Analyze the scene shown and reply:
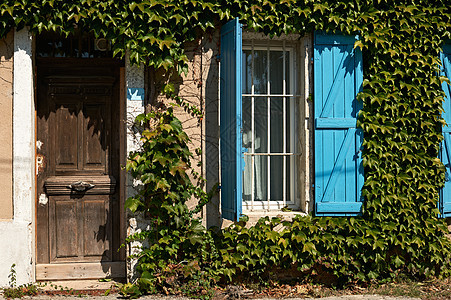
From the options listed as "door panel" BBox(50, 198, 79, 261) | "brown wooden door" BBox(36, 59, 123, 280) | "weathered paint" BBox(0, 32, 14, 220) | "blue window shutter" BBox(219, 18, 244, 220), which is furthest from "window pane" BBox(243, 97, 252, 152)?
"weathered paint" BBox(0, 32, 14, 220)

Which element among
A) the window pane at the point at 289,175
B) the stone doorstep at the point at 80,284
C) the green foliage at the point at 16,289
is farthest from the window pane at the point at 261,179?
the green foliage at the point at 16,289

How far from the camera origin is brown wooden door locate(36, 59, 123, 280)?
5316 millimetres

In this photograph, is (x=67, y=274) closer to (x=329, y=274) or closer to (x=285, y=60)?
(x=329, y=274)

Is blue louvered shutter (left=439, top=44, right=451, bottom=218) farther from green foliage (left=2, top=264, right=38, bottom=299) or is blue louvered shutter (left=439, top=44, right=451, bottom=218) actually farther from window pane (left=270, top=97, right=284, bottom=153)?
green foliage (left=2, top=264, right=38, bottom=299)

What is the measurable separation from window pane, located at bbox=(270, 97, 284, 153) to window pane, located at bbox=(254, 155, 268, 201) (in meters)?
0.19

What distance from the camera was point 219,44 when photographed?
5.21 metres

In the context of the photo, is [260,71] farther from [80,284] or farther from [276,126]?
[80,284]

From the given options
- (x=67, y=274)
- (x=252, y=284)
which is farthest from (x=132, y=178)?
(x=252, y=284)

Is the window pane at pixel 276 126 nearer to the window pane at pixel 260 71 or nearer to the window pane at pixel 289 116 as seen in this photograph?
the window pane at pixel 289 116

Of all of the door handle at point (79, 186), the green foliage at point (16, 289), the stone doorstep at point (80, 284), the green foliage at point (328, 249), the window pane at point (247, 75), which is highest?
the window pane at point (247, 75)

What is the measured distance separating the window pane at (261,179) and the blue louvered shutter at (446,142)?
205 centimetres

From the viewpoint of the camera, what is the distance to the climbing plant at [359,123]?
4898 mm

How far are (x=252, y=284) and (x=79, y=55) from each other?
328cm

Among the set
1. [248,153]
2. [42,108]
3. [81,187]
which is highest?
[42,108]
